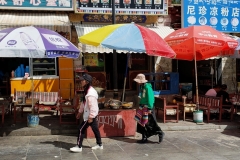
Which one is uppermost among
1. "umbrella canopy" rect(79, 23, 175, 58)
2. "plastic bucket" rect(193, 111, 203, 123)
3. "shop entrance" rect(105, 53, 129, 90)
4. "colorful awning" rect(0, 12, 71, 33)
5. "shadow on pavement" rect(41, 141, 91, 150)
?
"colorful awning" rect(0, 12, 71, 33)

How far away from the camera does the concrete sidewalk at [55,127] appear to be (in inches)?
342

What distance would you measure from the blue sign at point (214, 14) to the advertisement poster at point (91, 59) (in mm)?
3919

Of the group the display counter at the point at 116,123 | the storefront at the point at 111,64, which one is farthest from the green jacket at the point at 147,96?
the storefront at the point at 111,64

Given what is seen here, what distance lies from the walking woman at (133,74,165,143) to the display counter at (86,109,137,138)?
0.48 m

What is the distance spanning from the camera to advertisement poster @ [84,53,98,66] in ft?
44.7

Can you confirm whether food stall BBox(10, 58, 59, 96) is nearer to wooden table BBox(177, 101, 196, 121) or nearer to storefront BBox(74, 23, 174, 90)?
storefront BBox(74, 23, 174, 90)

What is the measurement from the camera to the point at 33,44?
765 centimetres

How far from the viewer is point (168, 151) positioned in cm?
738

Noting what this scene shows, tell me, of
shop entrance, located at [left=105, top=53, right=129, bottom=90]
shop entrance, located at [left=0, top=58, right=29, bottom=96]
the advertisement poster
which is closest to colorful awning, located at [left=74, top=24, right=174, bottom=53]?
the advertisement poster

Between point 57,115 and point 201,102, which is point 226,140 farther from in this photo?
point 57,115

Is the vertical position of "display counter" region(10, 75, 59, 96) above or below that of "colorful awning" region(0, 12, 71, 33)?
below

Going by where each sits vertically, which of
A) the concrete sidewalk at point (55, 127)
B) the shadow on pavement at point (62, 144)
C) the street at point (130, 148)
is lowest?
the street at point (130, 148)

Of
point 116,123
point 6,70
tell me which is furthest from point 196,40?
point 6,70

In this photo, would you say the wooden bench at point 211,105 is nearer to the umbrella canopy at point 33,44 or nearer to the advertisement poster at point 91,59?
the umbrella canopy at point 33,44
